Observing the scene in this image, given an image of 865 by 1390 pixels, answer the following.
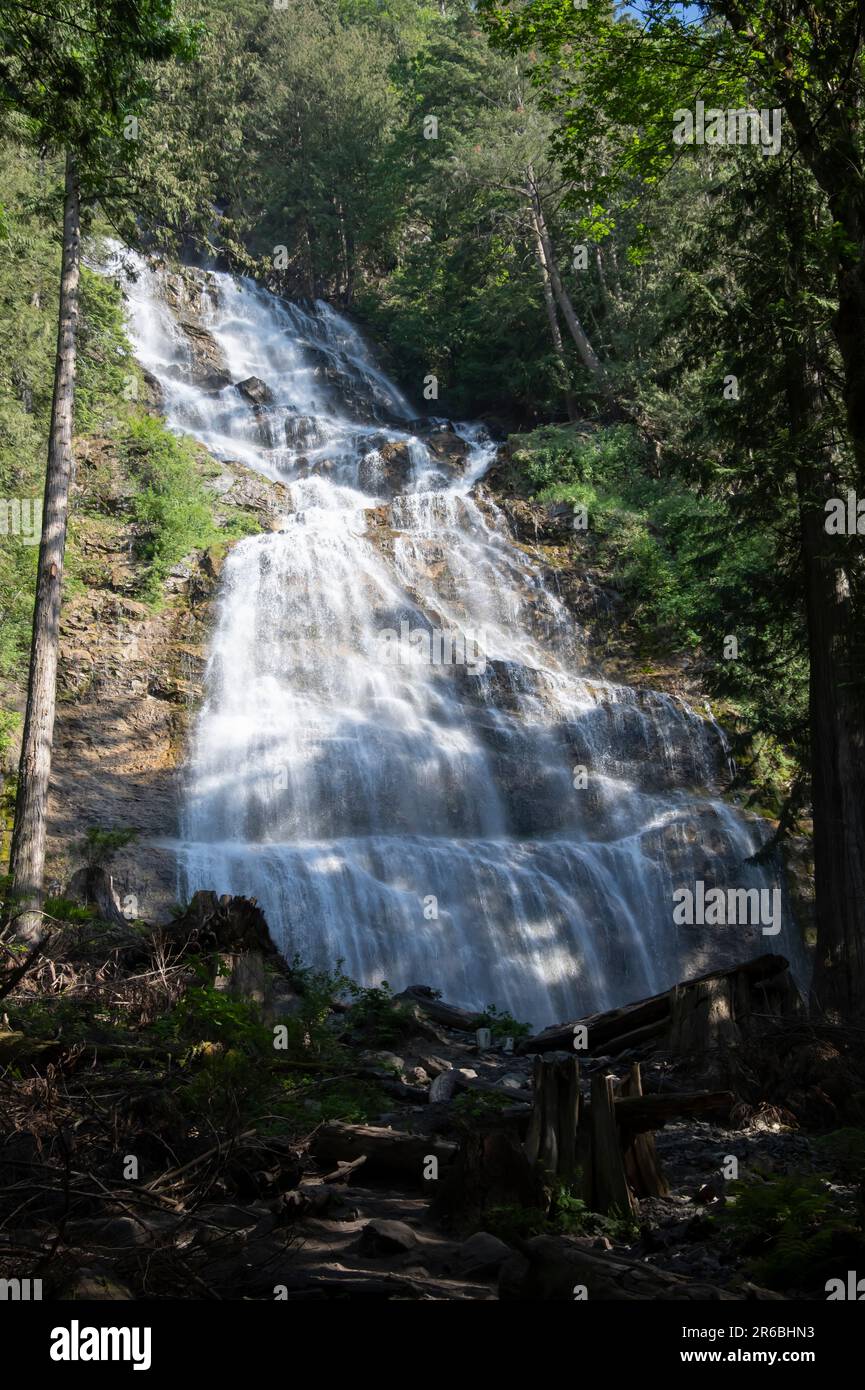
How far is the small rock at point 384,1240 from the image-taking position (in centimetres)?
435

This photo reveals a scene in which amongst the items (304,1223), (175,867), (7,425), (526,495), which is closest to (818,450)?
(304,1223)

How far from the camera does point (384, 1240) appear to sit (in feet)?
14.4

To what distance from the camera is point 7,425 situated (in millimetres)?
18359

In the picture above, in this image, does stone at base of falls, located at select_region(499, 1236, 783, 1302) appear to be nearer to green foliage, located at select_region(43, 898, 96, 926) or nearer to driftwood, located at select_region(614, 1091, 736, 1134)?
driftwood, located at select_region(614, 1091, 736, 1134)

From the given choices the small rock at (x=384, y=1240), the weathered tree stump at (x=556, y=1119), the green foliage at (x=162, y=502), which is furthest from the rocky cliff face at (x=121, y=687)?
the small rock at (x=384, y=1240)

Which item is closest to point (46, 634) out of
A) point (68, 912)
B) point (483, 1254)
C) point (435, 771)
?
point (68, 912)

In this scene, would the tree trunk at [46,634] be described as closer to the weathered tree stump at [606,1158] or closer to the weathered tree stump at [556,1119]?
the weathered tree stump at [556,1119]

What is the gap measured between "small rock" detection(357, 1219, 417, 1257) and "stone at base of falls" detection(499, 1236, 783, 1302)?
63 cm

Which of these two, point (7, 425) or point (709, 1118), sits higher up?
point (7, 425)

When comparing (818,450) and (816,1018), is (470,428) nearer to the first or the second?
(818,450)

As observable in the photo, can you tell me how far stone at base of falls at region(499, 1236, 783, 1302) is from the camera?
3.69 metres

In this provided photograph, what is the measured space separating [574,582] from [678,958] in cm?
1096

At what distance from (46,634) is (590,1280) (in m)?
9.46

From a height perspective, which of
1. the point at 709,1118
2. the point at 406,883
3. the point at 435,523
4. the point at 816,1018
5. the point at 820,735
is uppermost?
the point at 435,523
